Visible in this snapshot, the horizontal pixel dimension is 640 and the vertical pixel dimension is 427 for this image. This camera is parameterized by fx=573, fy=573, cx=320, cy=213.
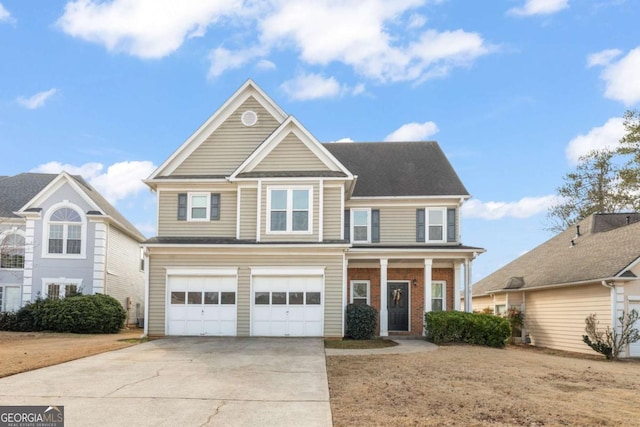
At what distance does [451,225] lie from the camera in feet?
79.9

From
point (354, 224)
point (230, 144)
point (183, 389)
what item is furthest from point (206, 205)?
point (183, 389)

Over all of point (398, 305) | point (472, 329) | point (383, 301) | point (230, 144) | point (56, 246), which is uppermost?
point (230, 144)

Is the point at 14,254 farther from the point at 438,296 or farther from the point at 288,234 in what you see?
the point at 438,296

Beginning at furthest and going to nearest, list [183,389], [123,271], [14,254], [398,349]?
[123,271], [14,254], [398,349], [183,389]

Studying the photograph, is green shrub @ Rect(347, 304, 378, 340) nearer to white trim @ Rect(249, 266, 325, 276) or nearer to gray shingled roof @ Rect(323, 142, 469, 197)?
white trim @ Rect(249, 266, 325, 276)

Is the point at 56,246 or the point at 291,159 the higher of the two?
the point at 291,159

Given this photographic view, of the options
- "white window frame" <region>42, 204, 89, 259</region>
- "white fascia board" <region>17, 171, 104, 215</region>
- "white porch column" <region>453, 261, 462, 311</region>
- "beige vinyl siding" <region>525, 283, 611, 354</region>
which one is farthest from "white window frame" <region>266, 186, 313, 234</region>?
"white window frame" <region>42, 204, 89, 259</region>

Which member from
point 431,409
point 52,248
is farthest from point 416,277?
point 52,248

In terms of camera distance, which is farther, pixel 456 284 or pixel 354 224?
pixel 354 224

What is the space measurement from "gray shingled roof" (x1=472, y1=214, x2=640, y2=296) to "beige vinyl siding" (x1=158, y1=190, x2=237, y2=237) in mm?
13146

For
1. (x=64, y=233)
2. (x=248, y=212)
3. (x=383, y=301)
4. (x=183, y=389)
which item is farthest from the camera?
(x=64, y=233)

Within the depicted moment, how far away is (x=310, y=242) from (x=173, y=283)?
5.40m

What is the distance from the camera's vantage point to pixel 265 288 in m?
21.4

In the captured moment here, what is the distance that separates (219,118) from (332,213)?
6.16 metres
